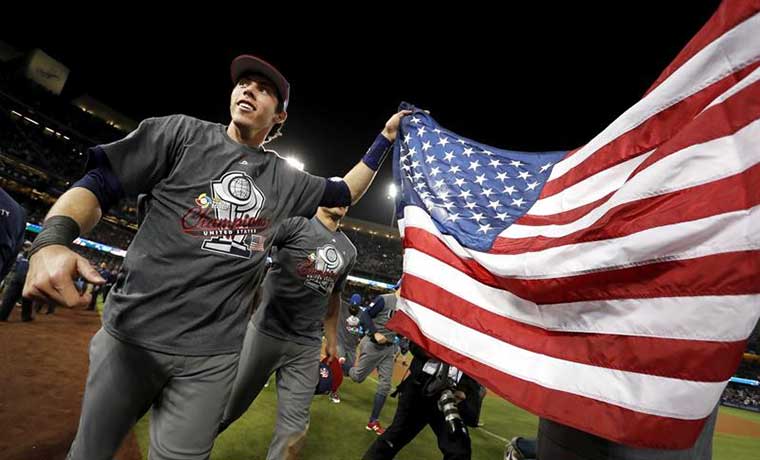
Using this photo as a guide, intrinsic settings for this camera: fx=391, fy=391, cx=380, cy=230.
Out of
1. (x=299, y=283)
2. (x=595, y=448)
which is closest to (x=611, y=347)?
(x=595, y=448)

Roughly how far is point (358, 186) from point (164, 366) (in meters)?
1.77

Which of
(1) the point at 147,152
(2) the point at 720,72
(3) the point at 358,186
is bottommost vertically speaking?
(1) the point at 147,152

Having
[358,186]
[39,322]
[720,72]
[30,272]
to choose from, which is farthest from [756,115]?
[39,322]

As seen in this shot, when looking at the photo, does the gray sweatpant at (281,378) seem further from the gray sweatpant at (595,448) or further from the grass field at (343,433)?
the gray sweatpant at (595,448)

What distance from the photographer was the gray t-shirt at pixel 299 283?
146 inches

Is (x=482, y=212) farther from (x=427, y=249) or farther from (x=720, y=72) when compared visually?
(x=720, y=72)

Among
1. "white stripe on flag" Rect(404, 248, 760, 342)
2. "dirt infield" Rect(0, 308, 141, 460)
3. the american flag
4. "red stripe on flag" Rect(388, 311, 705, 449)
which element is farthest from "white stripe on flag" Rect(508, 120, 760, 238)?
"dirt infield" Rect(0, 308, 141, 460)

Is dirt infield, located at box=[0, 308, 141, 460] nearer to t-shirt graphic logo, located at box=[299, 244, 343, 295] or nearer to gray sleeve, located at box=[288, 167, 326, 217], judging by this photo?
t-shirt graphic logo, located at box=[299, 244, 343, 295]

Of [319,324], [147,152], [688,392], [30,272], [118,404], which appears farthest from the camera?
[319,324]

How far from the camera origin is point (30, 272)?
1.29m

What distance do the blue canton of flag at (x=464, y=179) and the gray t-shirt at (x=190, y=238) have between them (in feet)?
3.86

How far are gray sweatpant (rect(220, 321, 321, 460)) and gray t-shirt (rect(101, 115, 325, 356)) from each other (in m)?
1.34

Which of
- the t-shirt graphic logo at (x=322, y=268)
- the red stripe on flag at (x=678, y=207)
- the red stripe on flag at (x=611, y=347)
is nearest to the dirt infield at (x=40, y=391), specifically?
the t-shirt graphic logo at (x=322, y=268)

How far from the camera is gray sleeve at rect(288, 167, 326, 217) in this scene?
2.65 meters
